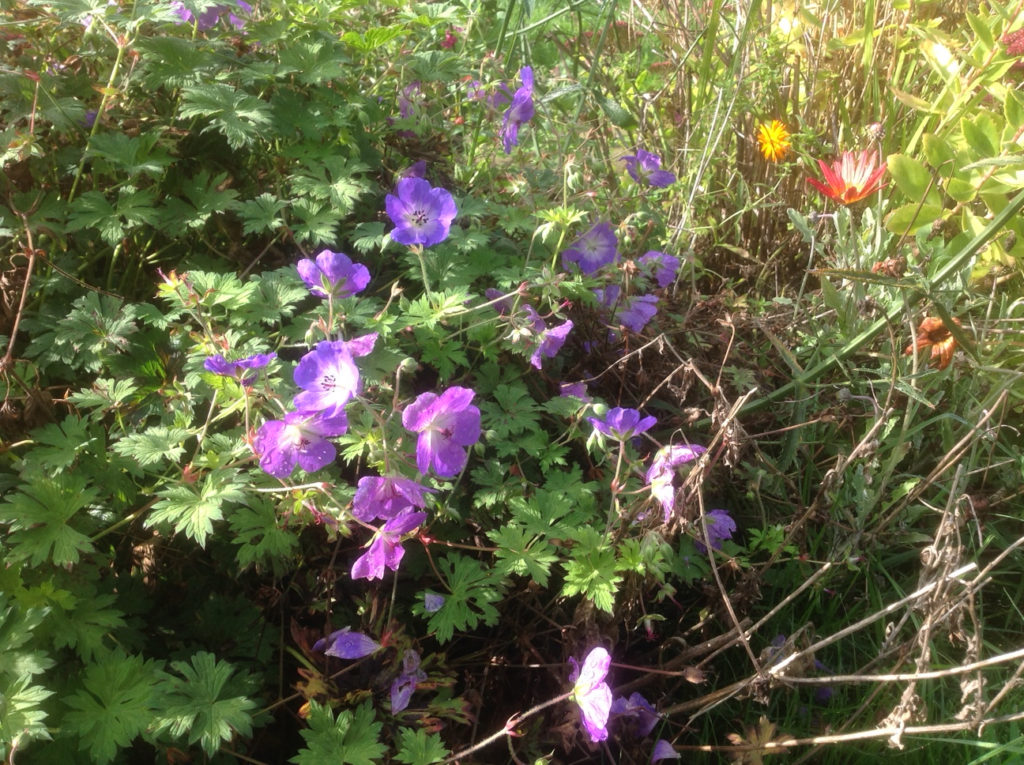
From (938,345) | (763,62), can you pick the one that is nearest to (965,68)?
(763,62)

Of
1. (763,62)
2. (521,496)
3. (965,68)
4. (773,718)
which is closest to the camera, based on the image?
(521,496)

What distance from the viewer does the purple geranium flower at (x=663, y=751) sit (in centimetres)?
138

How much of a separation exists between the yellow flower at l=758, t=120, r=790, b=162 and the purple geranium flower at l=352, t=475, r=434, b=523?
171 centimetres

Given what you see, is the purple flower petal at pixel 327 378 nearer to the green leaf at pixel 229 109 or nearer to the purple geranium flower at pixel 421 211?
the purple geranium flower at pixel 421 211

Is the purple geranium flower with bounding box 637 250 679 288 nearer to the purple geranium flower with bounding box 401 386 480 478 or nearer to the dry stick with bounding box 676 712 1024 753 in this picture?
the purple geranium flower with bounding box 401 386 480 478

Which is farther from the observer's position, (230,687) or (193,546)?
(193,546)

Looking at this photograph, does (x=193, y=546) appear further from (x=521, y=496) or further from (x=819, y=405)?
(x=819, y=405)

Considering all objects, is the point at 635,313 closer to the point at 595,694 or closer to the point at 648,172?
the point at 648,172

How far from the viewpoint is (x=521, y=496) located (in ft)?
4.60

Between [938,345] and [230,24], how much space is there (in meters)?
1.65

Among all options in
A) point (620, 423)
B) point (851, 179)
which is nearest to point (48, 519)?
point (620, 423)

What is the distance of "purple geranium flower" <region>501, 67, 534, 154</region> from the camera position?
1755mm

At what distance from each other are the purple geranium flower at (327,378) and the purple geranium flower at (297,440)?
21 millimetres

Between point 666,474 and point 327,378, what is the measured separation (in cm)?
56
